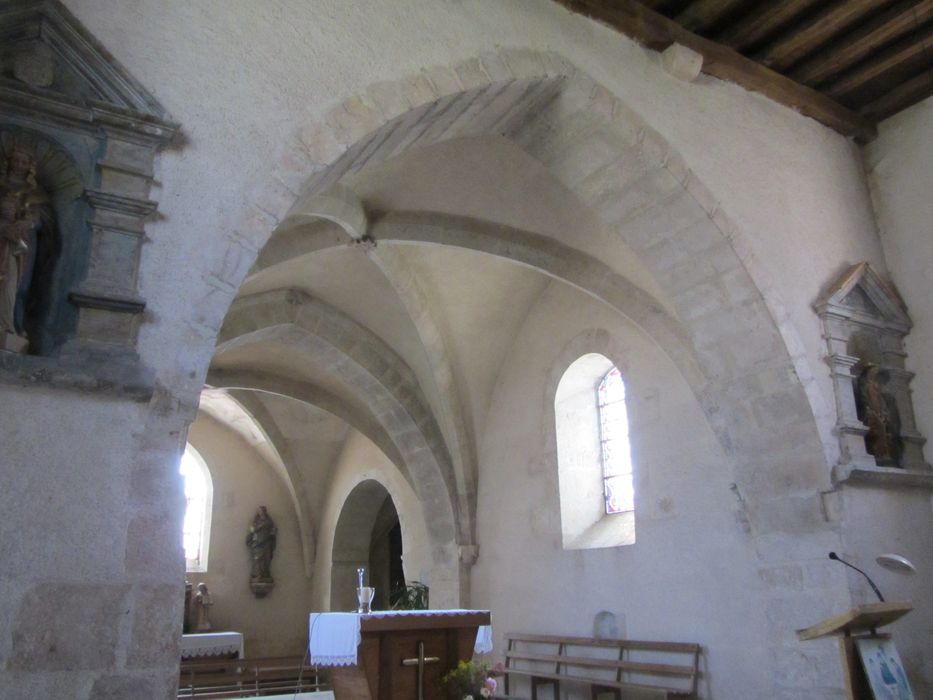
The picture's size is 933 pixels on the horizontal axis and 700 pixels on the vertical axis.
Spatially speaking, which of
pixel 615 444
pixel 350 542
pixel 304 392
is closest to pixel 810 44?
pixel 615 444

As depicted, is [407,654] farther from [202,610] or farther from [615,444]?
[202,610]

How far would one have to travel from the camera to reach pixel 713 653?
624 cm

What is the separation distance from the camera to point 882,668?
3.93 m

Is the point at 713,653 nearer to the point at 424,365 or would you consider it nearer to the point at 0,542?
the point at 424,365

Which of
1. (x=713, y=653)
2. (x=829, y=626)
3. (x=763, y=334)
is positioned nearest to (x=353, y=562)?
(x=713, y=653)

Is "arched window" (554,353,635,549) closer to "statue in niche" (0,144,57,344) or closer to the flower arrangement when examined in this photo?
the flower arrangement

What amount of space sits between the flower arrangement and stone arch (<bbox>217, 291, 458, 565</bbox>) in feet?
13.0

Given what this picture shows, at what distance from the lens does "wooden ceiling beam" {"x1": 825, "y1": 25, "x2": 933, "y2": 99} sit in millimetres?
5734

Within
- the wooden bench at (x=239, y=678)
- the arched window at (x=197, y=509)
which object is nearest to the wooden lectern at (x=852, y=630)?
the wooden bench at (x=239, y=678)

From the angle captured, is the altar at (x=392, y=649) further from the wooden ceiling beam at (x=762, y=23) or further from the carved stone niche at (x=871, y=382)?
the wooden ceiling beam at (x=762, y=23)

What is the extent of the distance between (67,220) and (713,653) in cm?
534

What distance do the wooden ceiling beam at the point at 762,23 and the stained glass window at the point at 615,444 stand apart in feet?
10.2

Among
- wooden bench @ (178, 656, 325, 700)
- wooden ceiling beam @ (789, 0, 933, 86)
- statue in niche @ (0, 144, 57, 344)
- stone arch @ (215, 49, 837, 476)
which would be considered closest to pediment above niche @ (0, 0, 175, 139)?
statue in niche @ (0, 144, 57, 344)

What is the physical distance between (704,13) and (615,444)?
4027 millimetres
